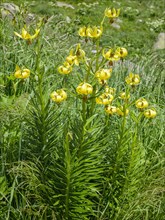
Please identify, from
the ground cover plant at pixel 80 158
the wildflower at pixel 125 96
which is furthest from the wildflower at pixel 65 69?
the wildflower at pixel 125 96

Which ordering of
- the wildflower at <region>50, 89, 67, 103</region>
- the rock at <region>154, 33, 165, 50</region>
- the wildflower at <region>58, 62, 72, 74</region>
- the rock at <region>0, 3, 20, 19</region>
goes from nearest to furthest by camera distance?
the wildflower at <region>50, 89, 67, 103</region> → the wildflower at <region>58, 62, 72, 74</region> → the rock at <region>0, 3, 20, 19</region> → the rock at <region>154, 33, 165, 50</region>

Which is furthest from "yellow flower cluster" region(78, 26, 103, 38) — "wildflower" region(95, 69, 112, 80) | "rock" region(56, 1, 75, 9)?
"rock" region(56, 1, 75, 9)

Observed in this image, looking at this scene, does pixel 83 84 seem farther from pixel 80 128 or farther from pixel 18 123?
pixel 18 123

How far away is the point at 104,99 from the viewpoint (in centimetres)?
295

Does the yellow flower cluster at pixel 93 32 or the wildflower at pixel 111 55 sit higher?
the yellow flower cluster at pixel 93 32

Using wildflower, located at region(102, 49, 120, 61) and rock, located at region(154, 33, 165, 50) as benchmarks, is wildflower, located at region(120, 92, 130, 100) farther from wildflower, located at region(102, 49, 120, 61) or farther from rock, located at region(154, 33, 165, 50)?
rock, located at region(154, 33, 165, 50)

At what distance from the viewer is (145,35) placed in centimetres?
1293

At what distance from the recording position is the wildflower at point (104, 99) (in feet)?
9.62

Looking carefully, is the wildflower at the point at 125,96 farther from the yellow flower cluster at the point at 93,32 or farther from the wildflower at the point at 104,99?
the yellow flower cluster at the point at 93,32

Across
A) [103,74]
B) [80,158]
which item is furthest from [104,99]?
[80,158]

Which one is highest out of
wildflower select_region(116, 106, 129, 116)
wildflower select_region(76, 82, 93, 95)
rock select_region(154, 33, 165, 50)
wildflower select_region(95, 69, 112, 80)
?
wildflower select_region(95, 69, 112, 80)

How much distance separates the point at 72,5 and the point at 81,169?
1279 centimetres

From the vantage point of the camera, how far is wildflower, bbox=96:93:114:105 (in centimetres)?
293

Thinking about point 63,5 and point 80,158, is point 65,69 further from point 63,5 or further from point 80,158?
point 63,5
